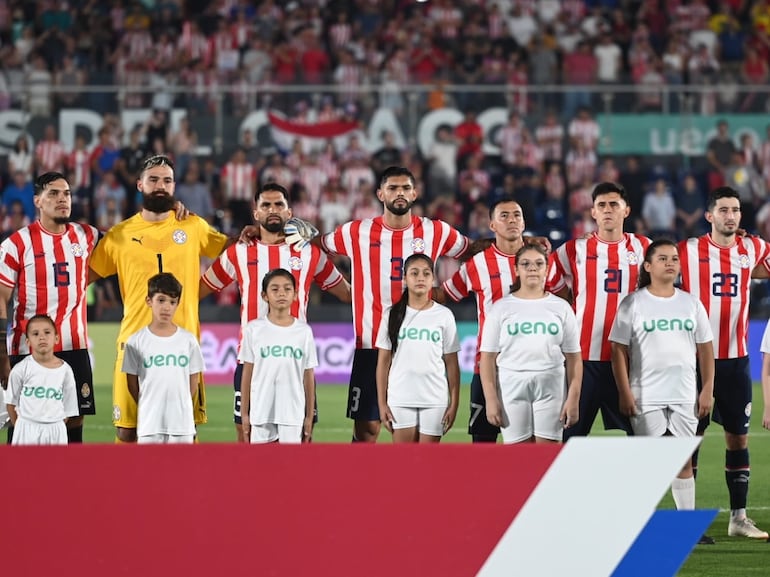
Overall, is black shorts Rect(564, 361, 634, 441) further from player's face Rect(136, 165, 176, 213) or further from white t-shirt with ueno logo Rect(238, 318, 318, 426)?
player's face Rect(136, 165, 176, 213)

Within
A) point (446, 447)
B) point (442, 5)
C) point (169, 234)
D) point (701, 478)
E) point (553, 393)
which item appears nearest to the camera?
point (446, 447)

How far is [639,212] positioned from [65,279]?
41.1ft

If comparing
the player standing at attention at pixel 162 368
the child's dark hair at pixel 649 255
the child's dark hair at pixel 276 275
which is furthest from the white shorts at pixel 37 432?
the child's dark hair at pixel 649 255

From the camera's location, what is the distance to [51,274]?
7.77 meters

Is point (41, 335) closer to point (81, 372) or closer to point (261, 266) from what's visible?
point (81, 372)

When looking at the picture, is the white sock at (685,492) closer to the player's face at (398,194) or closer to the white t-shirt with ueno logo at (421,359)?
the white t-shirt with ueno logo at (421,359)

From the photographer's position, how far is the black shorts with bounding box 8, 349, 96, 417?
7.85m

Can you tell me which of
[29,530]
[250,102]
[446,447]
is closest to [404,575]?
[446,447]

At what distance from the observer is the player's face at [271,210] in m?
7.66

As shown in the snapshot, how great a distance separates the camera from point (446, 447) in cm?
432

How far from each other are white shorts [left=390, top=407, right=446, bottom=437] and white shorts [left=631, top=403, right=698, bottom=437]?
1.12m

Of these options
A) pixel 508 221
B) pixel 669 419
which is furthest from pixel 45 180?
pixel 669 419

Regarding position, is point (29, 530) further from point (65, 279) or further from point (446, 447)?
point (65, 279)

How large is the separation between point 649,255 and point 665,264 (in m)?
0.11
